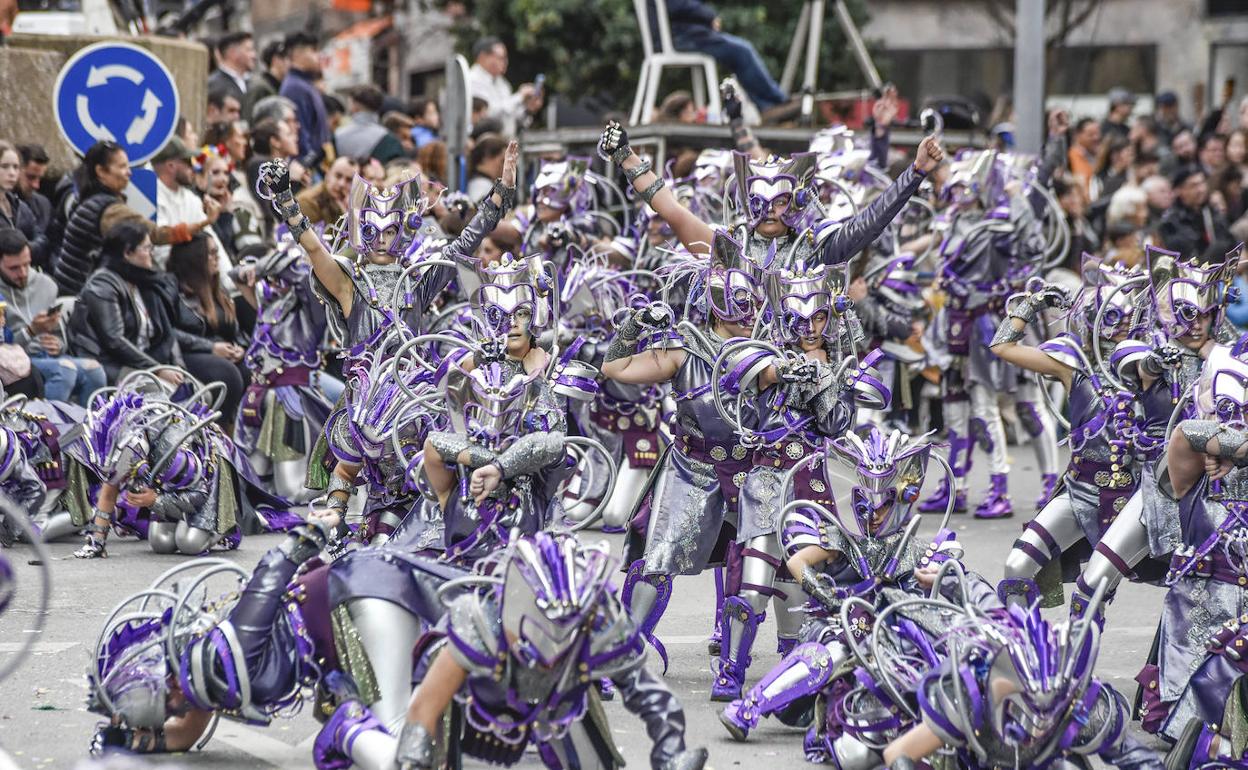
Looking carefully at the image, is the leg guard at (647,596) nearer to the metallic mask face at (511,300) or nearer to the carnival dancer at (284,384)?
the metallic mask face at (511,300)

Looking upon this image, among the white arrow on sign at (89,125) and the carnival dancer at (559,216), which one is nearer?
the carnival dancer at (559,216)

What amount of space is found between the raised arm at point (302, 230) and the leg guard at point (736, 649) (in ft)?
9.17

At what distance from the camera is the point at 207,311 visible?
10.8 m

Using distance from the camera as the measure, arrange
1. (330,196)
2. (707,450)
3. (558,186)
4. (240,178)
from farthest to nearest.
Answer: (240,178), (330,196), (558,186), (707,450)

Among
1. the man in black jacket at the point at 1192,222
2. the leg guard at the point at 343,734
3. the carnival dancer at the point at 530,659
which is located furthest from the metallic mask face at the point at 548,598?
the man in black jacket at the point at 1192,222

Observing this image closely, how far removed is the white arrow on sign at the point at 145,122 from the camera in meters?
10.8

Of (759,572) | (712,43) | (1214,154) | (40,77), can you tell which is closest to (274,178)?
(759,572)

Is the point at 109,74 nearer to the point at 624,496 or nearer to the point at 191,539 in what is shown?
the point at 191,539

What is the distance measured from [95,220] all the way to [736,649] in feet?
18.8

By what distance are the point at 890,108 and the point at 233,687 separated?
670 cm

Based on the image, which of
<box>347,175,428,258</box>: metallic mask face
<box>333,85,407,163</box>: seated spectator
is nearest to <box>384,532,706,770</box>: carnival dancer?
<box>347,175,428,258</box>: metallic mask face

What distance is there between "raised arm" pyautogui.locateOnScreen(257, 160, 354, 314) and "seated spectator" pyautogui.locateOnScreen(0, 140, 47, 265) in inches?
109

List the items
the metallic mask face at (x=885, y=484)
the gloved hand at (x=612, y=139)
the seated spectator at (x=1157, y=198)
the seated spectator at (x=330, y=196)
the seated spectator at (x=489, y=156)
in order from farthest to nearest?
the seated spectator at (x=1157, y=198) < the seated spectator at (x=489, y=156) < the seated spectator at (x=330, y=196) < the gloved hand at (x=612, y=139) < the metallic mask face at (x=885, y=484)

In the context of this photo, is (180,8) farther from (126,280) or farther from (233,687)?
(233,687)
